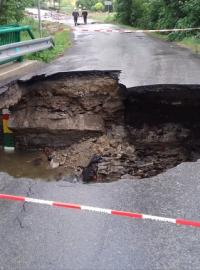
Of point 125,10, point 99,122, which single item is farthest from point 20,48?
point 125,10

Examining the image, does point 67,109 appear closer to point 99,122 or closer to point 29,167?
point 99,122

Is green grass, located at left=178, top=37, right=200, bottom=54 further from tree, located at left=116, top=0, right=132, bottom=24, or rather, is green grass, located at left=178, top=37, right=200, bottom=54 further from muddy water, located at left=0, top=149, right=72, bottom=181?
tree, located at left=116, top=0, right=132, bottom=24

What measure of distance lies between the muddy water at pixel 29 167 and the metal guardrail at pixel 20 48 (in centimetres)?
237

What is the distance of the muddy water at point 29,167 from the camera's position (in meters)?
7.07

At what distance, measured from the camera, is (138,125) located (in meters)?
10.1

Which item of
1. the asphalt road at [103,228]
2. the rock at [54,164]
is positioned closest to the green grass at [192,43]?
the rock at [54,164]

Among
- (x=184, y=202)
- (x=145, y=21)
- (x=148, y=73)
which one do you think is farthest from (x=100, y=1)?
(x=184, y=202)

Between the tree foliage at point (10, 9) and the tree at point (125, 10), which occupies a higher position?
the tree foliage at point (10, 9)

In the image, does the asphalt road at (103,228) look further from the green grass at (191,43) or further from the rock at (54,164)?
the green grass at (191,43)

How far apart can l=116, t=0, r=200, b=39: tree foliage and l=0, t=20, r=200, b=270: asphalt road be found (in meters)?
14.2

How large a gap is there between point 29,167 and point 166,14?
655 inches

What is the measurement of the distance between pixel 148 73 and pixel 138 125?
4.60 feet

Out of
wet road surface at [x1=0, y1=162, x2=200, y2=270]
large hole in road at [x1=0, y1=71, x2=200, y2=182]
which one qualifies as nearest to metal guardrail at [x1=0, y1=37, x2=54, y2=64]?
large hole in road at [x1=0, y1=71, x2=200, y2=182]

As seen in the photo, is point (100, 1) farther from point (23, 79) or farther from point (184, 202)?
point (184, 202)
